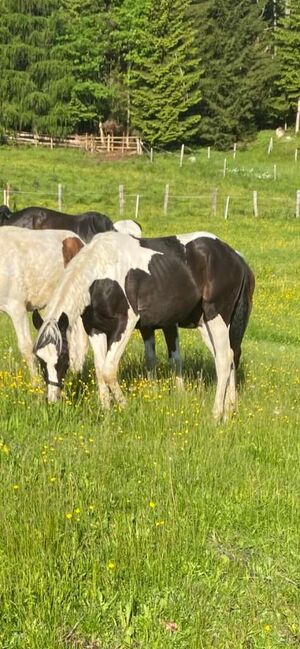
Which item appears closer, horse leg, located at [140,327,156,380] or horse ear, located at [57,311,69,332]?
horse ear, located at [57,311,69,332]

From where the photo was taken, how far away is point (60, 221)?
14328mm

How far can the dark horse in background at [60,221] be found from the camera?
13883mm

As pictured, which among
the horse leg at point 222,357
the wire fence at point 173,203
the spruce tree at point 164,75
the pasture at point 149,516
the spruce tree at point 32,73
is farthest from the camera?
the spruce tree at point 164,75

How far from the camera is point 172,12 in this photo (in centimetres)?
6222

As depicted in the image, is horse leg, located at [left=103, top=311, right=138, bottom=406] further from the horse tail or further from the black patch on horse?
the horse tail

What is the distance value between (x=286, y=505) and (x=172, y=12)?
63180mm

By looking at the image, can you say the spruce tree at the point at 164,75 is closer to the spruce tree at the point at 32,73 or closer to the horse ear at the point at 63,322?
the spruce tree at the point at 32,73

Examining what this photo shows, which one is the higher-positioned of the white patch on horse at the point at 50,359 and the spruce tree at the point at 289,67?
the spruce tree at the point at 289,67

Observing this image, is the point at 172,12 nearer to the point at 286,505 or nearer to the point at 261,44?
the point at 261,44

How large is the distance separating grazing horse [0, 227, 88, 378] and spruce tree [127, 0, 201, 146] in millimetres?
50380

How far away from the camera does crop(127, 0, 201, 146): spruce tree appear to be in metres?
59.0

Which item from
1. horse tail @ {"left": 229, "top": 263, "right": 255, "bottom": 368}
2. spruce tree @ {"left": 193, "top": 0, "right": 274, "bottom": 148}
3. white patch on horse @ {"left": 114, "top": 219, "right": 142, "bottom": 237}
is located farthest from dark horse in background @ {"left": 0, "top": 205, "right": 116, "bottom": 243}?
spruce tree @ {"left": 193, "top": 0, "right": 274, "bottom": 148}

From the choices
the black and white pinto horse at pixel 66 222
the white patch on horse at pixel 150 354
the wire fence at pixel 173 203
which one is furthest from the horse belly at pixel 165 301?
the wire fence at pixel 173 203

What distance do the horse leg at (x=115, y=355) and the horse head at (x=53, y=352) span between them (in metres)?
0.59
